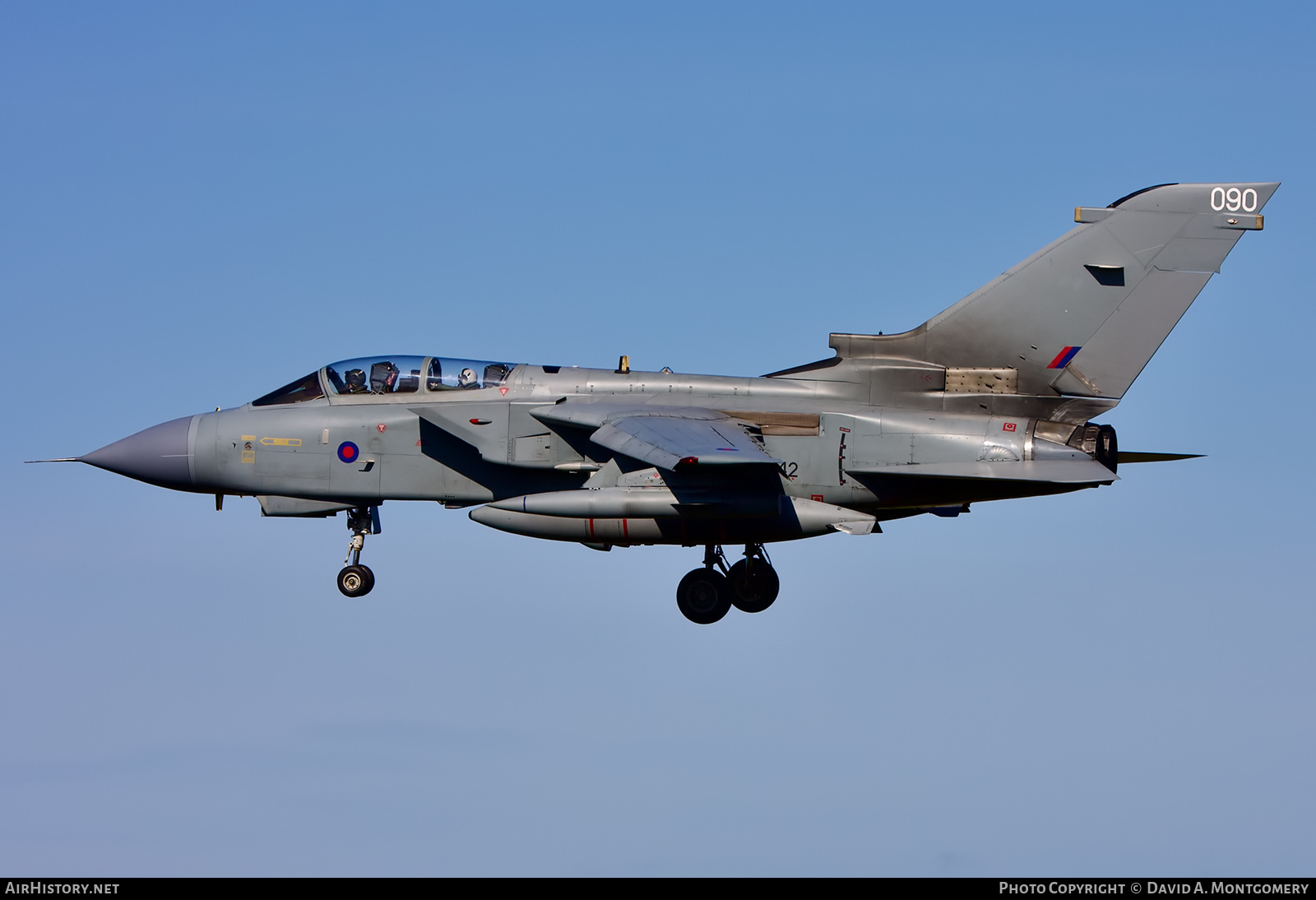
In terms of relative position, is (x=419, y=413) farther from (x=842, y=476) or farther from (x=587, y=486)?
(x=842, y=476)

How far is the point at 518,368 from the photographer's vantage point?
22.8 metres

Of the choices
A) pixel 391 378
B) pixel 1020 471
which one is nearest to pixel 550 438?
pixel 391 378

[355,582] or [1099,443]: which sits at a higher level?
[1099,443]

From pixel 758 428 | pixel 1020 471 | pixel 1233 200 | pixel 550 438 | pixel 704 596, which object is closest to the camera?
pixel 1020 471

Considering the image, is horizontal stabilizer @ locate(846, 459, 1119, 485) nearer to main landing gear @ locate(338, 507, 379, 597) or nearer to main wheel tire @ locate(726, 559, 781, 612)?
main wheel tire @ locate(726, 559, 781, 612)

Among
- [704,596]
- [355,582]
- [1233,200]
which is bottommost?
[704,596]

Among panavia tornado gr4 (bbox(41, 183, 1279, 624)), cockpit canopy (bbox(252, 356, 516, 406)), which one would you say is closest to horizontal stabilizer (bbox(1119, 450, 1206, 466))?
panavia tornado gr4 (bbox(41, 183, 1279, 624))

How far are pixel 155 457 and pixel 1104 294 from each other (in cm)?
1301

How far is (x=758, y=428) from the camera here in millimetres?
21859

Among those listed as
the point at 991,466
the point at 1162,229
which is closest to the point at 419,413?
the point at 991,466

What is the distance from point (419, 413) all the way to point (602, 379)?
249 cm

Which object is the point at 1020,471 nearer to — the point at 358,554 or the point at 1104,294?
the point at 1104,294

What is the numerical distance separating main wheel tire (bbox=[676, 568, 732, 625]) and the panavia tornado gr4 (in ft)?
0.08
